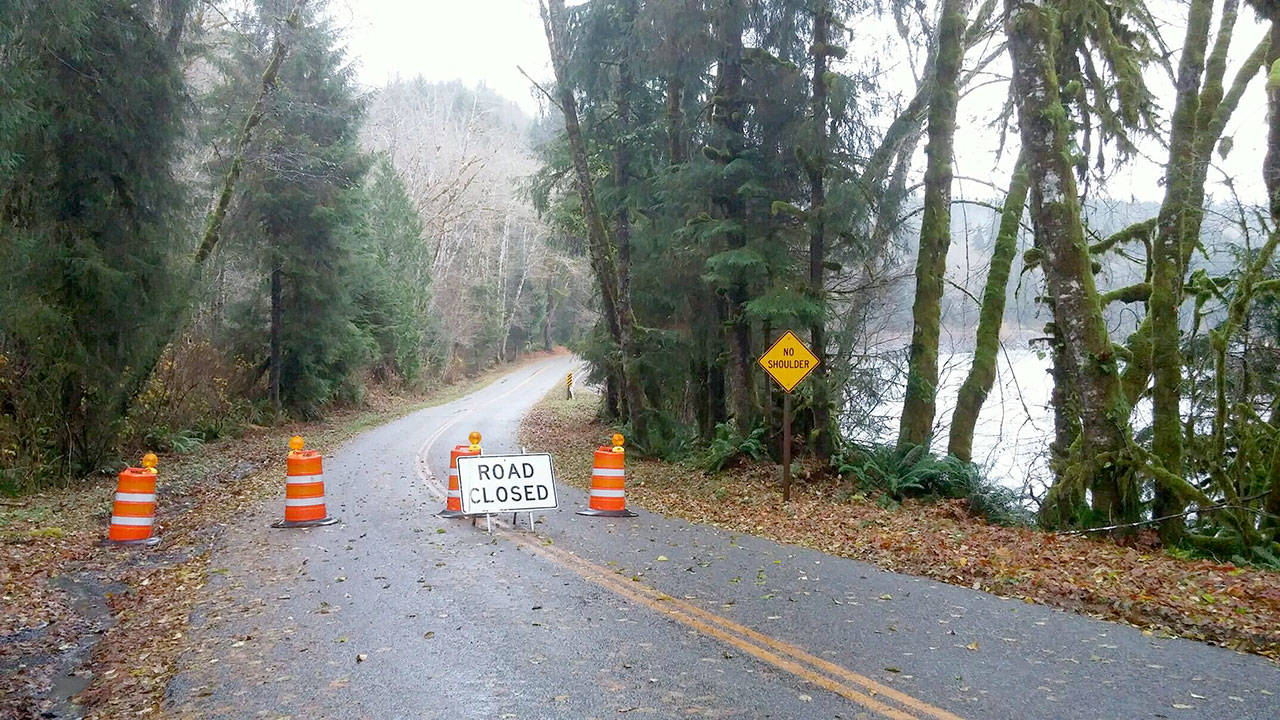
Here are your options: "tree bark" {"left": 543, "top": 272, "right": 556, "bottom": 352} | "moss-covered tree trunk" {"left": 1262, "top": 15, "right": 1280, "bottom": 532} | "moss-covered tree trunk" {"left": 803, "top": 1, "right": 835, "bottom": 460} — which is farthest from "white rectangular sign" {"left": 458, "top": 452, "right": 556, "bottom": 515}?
"tree bark" {"left": 543, "top": 272, "right": 556, "bottom": 352}

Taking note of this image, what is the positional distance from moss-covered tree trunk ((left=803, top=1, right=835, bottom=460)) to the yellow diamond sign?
1.55 metres

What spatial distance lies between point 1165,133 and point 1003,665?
1184cm

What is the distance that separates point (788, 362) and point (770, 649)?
7892mm

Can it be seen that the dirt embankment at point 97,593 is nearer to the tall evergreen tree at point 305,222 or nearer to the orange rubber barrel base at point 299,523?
the orange rubber barrel base at point 299,523

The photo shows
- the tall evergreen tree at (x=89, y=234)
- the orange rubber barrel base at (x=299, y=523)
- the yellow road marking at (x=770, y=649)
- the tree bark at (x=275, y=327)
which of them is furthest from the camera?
the tree bark at (x=275, y=327)

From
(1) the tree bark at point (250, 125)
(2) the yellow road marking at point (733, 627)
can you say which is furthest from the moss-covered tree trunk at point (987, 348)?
(1) the tree bark at point (250, 125)

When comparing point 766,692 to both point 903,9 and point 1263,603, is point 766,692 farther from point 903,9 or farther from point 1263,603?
point 903,9

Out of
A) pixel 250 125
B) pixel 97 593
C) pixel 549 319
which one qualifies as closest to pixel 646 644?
pixel 97 593

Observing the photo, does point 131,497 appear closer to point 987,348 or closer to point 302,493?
point 302,493

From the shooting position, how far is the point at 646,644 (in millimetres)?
6148

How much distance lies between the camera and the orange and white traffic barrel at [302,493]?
1136cm

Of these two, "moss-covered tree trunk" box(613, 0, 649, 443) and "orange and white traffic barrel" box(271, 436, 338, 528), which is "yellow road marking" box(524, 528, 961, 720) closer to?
"orange and white traffic barrel" box(271, 436, 338, 528)

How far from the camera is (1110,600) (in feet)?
23.6

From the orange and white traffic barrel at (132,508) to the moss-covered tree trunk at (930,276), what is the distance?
11.6 meters
